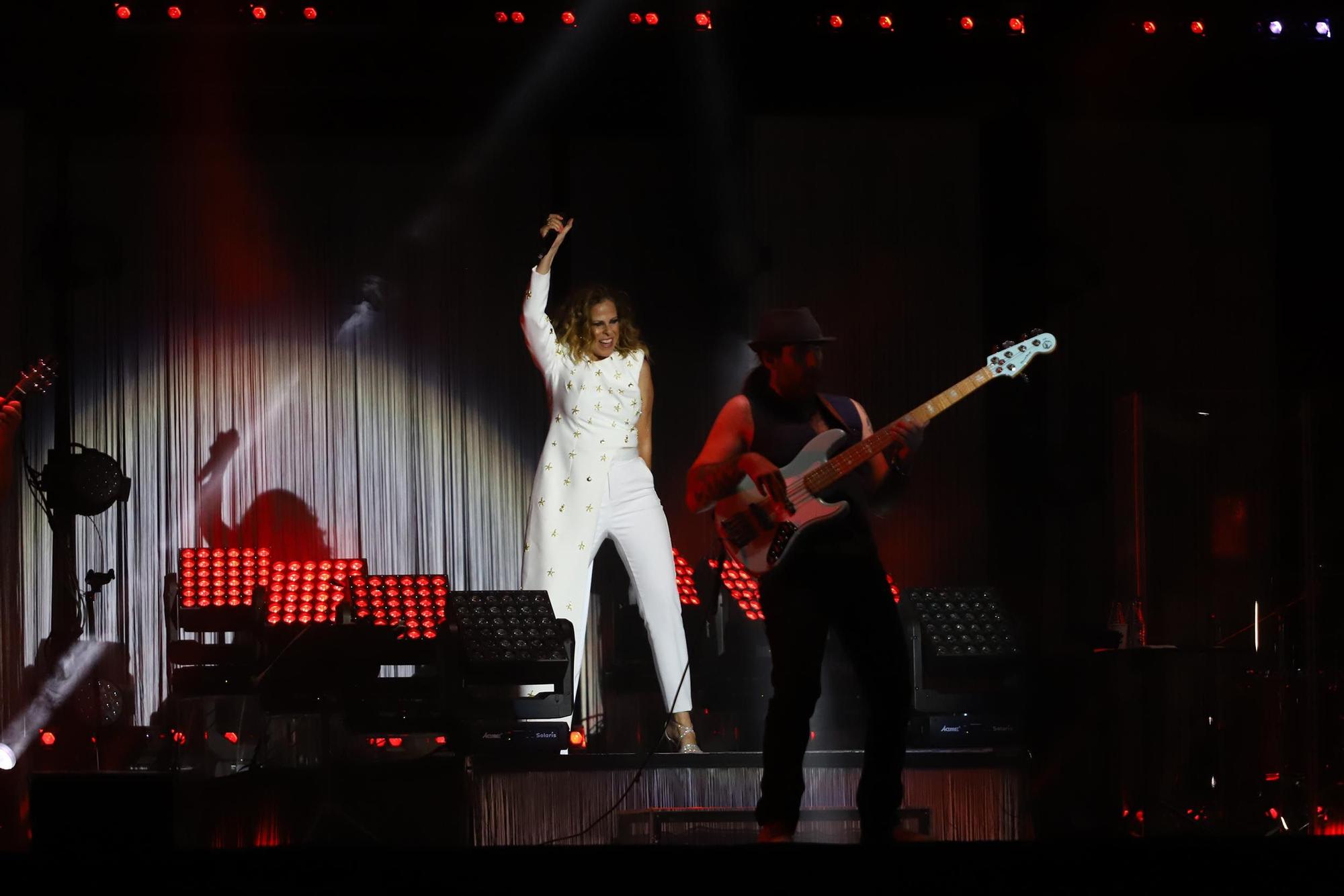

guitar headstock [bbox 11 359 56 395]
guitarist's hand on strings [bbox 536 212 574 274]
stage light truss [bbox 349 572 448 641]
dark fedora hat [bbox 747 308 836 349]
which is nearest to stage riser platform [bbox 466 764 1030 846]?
stage light truss [bbox 349 572 448 641]

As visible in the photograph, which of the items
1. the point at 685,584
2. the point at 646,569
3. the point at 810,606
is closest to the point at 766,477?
the point at 810,606

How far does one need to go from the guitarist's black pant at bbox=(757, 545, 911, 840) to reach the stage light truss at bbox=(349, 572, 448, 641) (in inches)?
100

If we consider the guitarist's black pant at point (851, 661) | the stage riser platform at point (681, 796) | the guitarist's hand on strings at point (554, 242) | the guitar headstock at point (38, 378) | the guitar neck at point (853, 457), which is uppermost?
the guitarist's hand on strings at point (554, 242)

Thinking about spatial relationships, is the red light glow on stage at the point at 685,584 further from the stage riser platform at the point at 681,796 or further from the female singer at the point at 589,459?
the stage riser platform at the point at 681,796

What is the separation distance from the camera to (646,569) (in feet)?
24.0

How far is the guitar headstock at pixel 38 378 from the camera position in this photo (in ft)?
23.9

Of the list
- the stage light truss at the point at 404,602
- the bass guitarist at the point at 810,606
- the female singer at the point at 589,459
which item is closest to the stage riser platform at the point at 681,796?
the stage light truss at the point at 404,602

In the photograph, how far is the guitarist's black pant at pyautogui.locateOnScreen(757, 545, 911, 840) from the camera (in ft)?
15.1

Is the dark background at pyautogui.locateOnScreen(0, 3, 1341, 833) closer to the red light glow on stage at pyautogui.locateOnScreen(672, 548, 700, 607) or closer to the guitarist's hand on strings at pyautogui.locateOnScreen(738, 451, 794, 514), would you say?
the red light glow on stage at pyautogui.locateOnScreen(672, 548, 700, 607)

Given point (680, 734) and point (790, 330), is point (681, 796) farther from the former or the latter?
point (790, 330)

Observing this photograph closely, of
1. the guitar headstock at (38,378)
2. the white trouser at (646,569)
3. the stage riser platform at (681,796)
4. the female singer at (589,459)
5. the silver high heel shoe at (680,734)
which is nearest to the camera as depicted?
the stage riser platform at (681,796)

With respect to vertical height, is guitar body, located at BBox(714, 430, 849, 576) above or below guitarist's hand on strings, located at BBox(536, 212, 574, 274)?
below

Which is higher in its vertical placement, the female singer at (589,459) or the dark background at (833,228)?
the dark background at (833,228)

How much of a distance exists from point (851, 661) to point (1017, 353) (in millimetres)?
1456
